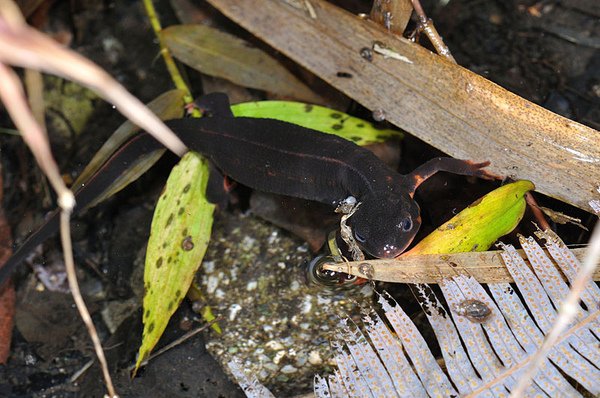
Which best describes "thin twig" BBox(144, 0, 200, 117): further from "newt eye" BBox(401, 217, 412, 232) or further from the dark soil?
"newt eye" BBox(401, 217, 412, 232)

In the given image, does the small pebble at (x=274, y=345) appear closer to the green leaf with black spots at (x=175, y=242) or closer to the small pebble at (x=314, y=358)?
the small pebble at (x=314, y=358)

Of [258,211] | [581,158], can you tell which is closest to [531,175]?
[581,158]

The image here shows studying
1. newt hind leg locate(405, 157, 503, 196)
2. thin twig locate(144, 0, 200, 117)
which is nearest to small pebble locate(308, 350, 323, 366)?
newt hind leg locate(405, 157, 503, 196)

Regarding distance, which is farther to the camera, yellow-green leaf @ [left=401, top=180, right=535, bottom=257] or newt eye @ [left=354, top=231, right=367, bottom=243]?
newt eye @ [left=354, top=231, right=367, bottom=243]

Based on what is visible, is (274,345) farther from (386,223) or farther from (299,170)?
(299,170)

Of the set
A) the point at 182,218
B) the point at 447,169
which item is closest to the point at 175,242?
the point at 182,218

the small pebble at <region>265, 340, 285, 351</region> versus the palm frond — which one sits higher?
the palm frond

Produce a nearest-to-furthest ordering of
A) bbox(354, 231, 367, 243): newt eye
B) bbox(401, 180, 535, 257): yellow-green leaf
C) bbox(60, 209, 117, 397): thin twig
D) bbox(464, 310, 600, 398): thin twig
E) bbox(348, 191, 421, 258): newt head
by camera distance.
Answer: bbox(60, 209, 117, 397): thin twig, bbox(464, 310, 600, 398): thin twig, bbox(401, 180, 535, 257): yellow-green leaf, bbox(348, 191, 421, 258): newt head, bbox(354, 231, 367, 243): newt eye
